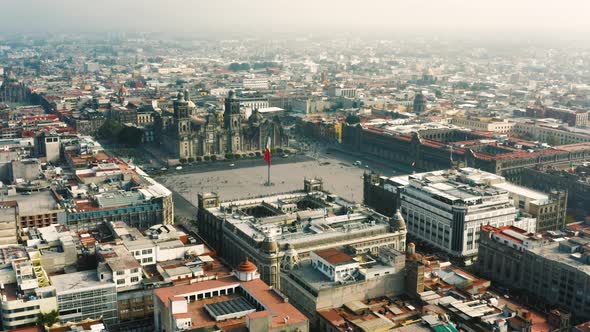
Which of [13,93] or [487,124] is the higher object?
[13,93]

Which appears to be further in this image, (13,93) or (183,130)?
(13,93)

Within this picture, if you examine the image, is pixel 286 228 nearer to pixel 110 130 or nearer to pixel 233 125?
pixel 233 125

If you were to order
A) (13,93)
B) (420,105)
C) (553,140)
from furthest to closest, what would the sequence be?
1. (13,93)
2. (420,105)
3. (553,140)

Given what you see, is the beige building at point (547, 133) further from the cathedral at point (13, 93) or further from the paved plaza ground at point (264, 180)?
the cathedral at point (13, 93)

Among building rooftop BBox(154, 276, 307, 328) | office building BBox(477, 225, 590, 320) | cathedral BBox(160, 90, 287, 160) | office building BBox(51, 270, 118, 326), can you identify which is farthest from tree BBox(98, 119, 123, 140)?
building rooftop BBox(154, 276, 307, 328)

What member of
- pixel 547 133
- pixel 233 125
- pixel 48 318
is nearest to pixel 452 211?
pixel 48 318

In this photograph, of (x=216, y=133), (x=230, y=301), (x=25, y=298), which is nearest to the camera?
(x=25, y=298)

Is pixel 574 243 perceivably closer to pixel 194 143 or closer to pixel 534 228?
pixel 534 228

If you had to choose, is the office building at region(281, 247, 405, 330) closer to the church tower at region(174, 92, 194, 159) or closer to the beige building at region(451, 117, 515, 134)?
the church tower at region(174, 92, 194, 159)

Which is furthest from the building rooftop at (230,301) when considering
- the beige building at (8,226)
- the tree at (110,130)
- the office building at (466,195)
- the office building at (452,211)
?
the tree at (110,130)
